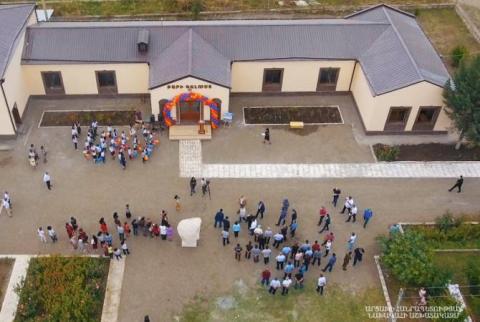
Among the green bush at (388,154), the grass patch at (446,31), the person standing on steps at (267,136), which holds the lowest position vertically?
the green bush at (388,154)

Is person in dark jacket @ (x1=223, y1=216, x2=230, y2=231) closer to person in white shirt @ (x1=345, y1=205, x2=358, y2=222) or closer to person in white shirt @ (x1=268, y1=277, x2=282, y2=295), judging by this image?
person in white shirt @ (x1=268, y1=277, x2=282, y2=295)

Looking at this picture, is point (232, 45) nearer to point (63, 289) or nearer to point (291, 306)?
point (291, 306)

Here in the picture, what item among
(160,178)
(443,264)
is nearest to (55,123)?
(160,178)

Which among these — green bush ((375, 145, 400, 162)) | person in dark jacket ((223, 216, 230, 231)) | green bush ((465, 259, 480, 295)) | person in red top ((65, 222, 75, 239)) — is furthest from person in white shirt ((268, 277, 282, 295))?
green bush ((375, 145, 400, 162))

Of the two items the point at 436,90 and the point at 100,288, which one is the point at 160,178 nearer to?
the point at 100,288

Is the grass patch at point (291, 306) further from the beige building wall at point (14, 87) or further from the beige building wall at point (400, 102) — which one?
the beige building wall at point (14, 87)

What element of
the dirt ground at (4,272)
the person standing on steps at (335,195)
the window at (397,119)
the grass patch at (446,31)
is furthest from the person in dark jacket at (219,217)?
the grass patch at (446,31)
